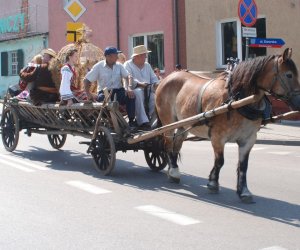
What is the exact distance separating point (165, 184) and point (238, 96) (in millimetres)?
2058

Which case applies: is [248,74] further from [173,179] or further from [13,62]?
[13,62]

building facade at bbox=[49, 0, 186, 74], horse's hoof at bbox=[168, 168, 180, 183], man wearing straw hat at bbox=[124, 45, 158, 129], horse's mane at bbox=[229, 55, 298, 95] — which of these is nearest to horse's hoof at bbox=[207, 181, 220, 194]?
horse's hoof at bbox=[168, 168, 180, 183]

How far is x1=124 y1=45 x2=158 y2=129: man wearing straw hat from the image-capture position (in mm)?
8602

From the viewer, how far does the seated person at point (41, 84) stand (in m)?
10.4

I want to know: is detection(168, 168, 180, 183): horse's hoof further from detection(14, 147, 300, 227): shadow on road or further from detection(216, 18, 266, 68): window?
detection(216, 18, 266, 68): window

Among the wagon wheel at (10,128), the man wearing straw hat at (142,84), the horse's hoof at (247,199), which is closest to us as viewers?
the horse's hoof at (247,199)

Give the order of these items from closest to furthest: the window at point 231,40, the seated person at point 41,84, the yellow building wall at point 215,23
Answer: the seated person at point 41,84, the yellow building wall at point 215,23, the window at point 231,40

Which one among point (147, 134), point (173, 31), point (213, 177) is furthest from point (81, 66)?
point (173, 31)

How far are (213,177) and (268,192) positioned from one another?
823 millimetres

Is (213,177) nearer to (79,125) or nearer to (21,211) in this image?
(21,211)

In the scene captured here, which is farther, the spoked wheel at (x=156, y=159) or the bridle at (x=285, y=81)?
the spoked wheel at (x=156, y=159)

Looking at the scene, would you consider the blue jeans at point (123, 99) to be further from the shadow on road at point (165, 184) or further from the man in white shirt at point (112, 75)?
the shadow on road at point (165, 184)

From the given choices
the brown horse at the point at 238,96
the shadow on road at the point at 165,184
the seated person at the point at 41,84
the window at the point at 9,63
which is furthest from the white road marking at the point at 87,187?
the window at the point at 9,63

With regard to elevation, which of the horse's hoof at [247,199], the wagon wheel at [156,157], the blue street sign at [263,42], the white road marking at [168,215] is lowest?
the white road marking at [168,215]
